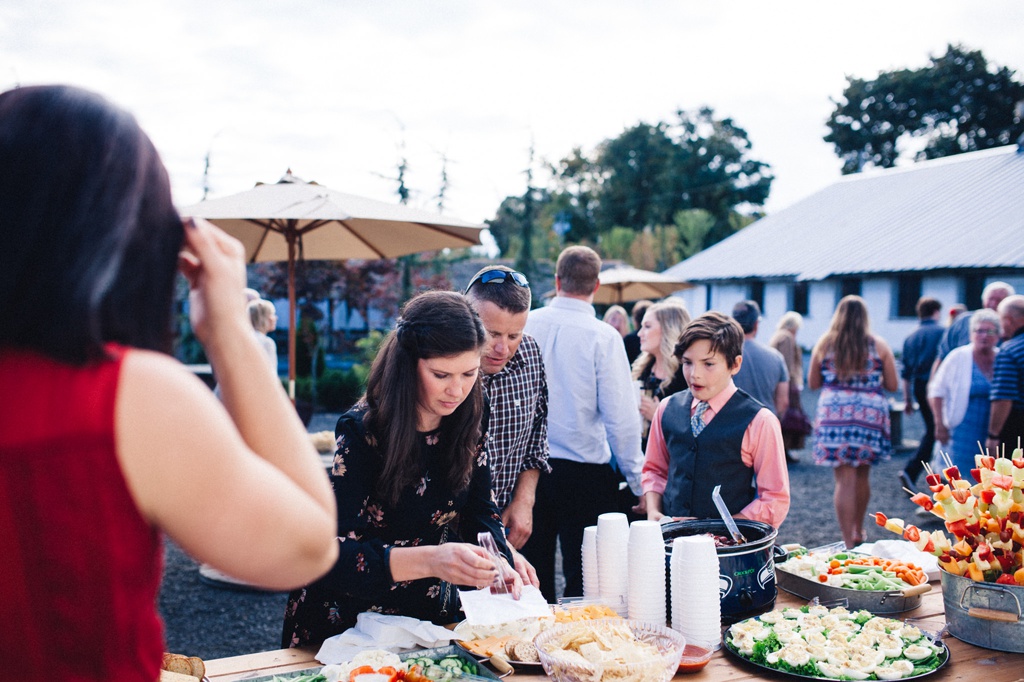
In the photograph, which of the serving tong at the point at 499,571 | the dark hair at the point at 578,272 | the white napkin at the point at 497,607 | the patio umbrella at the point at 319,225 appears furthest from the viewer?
the patio umbrella at the point at 319,225

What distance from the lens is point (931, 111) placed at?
4041cm

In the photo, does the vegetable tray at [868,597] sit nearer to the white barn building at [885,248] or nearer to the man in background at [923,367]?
the man in background at [923,367]

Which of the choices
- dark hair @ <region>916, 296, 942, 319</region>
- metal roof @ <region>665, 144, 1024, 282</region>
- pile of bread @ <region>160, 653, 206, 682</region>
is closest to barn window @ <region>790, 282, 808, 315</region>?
metal roof @ <region>665, 144, 1024, 282</region>

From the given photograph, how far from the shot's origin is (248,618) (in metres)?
5.07

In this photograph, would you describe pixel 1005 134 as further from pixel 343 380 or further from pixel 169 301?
pixel 169 301

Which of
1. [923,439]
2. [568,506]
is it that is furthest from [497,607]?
[923,439]

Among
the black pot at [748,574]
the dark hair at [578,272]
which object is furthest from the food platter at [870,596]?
the dark hair at [578,272]

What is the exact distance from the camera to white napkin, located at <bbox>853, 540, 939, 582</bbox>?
9.41ft

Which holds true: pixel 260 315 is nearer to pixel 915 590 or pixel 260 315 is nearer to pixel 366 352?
pixel 915 590

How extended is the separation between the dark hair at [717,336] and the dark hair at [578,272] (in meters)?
1.15

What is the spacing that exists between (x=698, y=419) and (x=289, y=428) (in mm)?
2381

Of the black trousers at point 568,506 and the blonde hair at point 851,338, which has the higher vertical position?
the blonde hair at point 851,338

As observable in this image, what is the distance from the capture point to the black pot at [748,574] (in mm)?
2309

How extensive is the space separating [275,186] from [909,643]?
4.71 m
